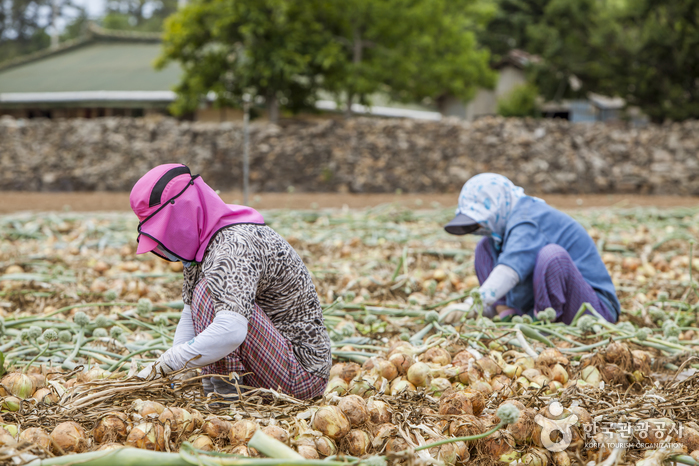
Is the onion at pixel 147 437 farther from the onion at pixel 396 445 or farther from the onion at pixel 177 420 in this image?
the onion at pixel 396 445

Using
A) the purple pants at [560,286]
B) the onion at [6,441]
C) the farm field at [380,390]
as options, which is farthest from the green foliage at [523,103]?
the onion at [6,441]

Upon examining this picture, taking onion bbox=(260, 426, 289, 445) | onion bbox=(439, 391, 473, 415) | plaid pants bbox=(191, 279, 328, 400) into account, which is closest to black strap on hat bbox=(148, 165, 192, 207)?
plaid pants bbox=(191, 279, 328, 400)

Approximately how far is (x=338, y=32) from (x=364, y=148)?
2769 mm

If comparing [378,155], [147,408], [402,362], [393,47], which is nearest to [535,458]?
[402,362]

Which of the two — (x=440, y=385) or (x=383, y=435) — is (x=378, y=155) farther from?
(x=383, y=435)

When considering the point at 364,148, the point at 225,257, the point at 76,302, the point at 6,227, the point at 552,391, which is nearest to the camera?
the point at 225,257

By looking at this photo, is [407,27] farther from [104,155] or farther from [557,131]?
[104,155]

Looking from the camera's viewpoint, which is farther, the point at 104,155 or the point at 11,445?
the point at 104,155

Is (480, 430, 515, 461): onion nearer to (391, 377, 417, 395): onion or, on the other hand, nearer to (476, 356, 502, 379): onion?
(391, 377, 417, 395): onion

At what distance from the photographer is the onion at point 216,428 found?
1335mm

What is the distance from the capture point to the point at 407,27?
1098cm

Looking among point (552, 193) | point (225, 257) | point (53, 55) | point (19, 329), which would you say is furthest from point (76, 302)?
point (53, 55)

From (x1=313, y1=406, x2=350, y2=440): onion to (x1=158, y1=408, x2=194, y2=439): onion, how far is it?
27 cm

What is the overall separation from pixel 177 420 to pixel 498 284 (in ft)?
4.54
